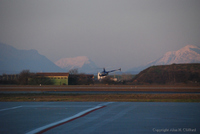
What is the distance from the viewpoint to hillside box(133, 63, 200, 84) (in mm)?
69125

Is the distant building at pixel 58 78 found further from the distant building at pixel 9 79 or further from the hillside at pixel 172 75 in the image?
the hillside at pixel 172 75

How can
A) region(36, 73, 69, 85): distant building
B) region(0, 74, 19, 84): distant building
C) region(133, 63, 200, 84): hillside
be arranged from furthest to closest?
1. region(133, 63, 200, 84): hillside
2. region(0, 74, 19, 84): distant building
3. region(36, 73, 69, 85): distant building

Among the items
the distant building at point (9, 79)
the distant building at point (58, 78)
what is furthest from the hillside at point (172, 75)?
the distant building at point (9, 79)

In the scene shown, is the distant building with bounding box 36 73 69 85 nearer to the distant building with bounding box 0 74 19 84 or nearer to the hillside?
the distant building with bounding box 0 74 19 84

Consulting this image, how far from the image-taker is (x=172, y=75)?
72.6m

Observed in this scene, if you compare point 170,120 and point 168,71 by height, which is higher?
point 168,71

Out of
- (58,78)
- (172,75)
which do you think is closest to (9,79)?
(58,78)

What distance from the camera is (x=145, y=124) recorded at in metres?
8.84

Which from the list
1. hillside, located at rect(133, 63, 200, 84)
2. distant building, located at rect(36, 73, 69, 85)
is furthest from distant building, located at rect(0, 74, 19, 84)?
hillside, located at rect(133, 63, 200, 84)

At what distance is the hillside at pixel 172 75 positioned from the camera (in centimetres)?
6912

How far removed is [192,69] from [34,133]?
79.5 m

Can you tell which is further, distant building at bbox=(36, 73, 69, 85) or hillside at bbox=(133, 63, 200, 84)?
hillside at bbox=(133, 63, 200, 84)

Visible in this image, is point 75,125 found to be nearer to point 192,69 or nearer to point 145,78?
point 145,78

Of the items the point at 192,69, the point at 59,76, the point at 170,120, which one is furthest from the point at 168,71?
→ the point at 170,120
